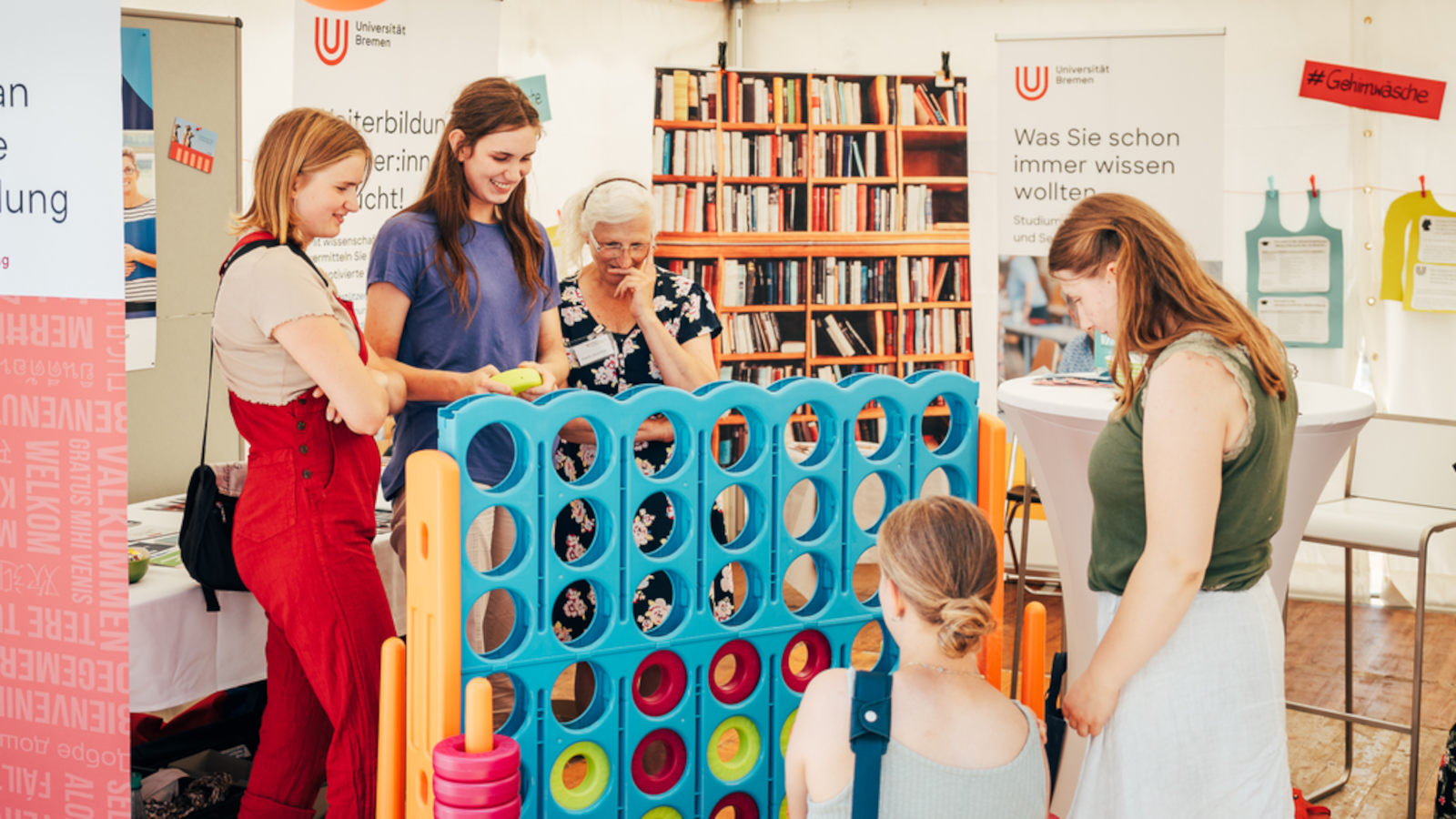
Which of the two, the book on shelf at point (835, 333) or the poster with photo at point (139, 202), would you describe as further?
the book on shelf at point (835, 333)

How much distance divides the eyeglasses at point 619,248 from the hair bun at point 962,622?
1.59 metres

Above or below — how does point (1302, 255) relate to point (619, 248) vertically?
above

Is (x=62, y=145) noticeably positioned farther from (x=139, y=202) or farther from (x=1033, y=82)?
(x=1033, y=82)

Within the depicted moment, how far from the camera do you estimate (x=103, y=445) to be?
2.01 meters

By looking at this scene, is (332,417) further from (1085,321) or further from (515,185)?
(1085,321)

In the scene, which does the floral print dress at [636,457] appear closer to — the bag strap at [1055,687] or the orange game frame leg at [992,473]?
the orange game frame leg at [992,473]

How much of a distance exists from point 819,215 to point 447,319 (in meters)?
3.85

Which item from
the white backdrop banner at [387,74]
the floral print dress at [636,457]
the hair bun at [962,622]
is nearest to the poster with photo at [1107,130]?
the white backdrop banner at [387,74]

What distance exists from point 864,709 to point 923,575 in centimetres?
18

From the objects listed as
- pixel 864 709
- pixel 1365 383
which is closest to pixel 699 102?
pixel 1365 383

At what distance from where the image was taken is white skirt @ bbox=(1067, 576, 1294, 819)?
70.7 inches

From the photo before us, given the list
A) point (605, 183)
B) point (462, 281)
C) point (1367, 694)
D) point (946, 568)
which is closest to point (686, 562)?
point (946, 568)

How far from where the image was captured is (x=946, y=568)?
1.53 metres

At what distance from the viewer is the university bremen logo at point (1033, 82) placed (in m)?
4.86
